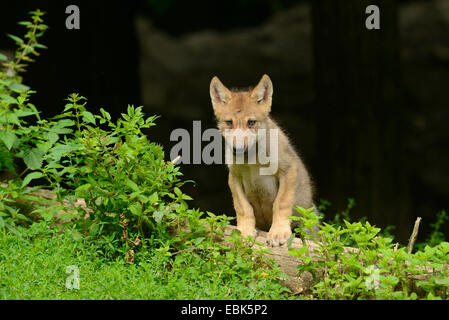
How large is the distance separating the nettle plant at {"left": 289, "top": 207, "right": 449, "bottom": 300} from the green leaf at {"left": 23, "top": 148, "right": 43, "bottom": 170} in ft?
8.42

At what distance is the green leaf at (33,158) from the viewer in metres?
6.07

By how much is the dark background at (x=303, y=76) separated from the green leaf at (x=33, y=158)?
95.4 inches

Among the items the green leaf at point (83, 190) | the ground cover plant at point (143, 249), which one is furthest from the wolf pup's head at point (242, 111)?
the green leaf at point (83, 190)

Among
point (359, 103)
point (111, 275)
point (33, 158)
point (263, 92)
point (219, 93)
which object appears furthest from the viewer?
point (359, 103)

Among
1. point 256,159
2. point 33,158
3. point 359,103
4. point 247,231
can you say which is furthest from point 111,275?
point 359,103

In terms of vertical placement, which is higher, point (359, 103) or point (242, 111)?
point (359, 103)

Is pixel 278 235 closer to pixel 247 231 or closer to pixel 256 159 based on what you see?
pixel 247 231

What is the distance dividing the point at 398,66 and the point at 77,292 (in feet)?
18.7

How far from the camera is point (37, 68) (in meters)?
8.87

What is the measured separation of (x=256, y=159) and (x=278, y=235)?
81 cm

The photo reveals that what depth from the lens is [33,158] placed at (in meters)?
6.13

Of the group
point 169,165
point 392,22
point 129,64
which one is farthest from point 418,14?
point 169,165

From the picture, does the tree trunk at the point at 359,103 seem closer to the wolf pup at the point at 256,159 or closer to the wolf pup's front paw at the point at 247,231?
the wolf pup at the point at 256,159

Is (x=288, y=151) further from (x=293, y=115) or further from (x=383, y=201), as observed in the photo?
(x=293, y=115)
